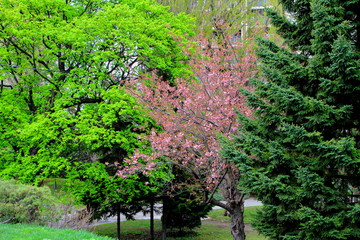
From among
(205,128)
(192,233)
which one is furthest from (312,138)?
(192,233)

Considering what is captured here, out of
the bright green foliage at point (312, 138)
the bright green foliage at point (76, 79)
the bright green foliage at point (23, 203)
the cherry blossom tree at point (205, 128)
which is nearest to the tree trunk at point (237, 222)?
the cherry blossom tree at point (205, 128)

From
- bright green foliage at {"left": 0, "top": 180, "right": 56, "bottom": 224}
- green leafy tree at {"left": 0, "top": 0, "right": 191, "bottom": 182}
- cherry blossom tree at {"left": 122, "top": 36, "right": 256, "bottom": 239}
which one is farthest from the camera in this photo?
green leafy tree at {"left": 0, "top": 0, "right": 191, "bottom": 182}

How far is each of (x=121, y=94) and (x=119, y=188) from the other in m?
3.79

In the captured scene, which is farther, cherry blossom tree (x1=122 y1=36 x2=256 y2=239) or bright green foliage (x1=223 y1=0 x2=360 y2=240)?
cherry blossom tree (x1=122 y1=36 x2=256 y2=239)

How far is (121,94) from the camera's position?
12.5 m

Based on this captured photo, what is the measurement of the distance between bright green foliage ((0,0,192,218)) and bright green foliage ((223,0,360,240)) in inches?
230

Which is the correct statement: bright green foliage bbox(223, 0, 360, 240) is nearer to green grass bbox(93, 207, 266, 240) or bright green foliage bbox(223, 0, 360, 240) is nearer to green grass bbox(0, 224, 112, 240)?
green grass bbox(0, 224, 112, 240)

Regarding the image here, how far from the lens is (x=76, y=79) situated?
42.8 feet

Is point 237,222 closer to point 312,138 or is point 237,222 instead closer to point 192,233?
point 312,138

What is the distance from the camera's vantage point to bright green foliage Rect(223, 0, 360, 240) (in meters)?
6.07

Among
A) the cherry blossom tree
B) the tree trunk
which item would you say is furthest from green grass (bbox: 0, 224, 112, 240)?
the tree trunk

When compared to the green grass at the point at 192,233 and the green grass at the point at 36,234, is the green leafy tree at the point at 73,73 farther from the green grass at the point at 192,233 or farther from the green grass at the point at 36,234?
the green grass at the point at 192,233

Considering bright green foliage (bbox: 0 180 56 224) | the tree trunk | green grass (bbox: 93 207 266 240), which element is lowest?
green grass (bbox: 93 207 266 240)

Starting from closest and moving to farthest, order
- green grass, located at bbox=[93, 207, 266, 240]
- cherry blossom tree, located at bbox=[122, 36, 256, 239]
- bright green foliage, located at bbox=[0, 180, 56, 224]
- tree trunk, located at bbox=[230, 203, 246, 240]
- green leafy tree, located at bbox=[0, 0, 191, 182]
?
bright green foliage, located at bbox=[0, 180, 56, 224], cherry blossom tree, located at bbox=[122, 36, 256, 239], tree trunk, located at bbox=[230, 203, 246, 240], green leafy tree, located at bbox=[0, 0, 191, 182], green grass, located at bbox=[93, 207, 266, 240]
